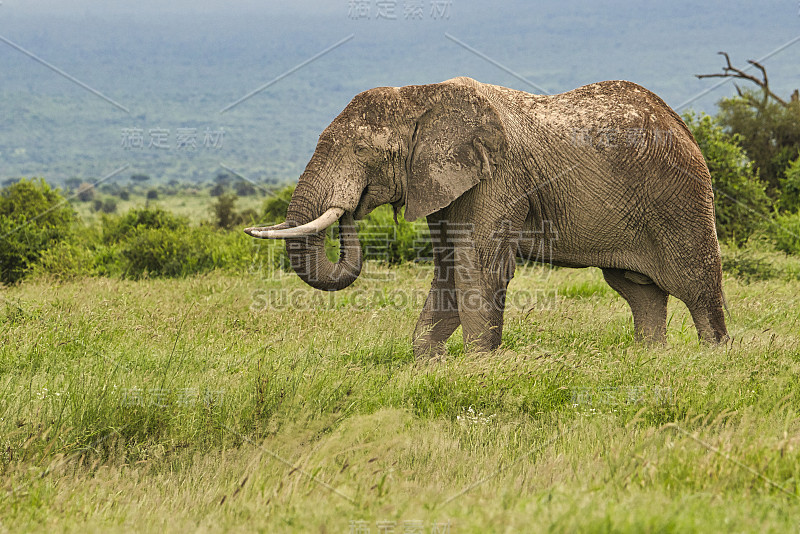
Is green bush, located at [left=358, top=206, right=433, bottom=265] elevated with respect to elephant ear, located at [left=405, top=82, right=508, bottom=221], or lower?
lower

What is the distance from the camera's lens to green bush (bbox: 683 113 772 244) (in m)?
15.7

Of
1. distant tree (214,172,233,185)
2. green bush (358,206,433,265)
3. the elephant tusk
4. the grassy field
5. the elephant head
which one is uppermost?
distant tree (214,172,233,185)

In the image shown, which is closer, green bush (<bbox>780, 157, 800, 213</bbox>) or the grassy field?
the grassy field

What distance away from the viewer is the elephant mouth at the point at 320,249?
5926mm

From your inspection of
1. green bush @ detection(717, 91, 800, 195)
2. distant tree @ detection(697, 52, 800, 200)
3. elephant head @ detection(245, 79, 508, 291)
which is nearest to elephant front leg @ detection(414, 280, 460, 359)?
elephant head @ detection(245, 79, 508, 291)

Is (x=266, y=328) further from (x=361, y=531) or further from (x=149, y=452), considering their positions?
(x=361, y=531)

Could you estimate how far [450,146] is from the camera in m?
6.29

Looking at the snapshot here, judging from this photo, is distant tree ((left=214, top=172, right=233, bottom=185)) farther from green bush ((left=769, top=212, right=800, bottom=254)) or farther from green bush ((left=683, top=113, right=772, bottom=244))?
green bush ((left=769, top=212, right=800, bottom=254))

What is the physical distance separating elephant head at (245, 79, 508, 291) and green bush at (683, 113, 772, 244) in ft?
35.8

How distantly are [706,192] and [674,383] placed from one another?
6.52ft

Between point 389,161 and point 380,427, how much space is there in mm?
2365

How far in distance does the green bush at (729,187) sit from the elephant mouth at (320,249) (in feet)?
38.0

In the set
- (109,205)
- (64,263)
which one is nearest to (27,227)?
(64,263)

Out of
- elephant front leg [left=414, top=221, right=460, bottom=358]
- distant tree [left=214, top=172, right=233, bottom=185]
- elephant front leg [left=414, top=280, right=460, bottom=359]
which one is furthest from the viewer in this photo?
distant tree [left=214, top=172, right=233, bottom=185]
